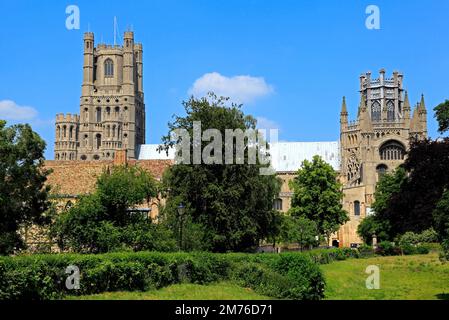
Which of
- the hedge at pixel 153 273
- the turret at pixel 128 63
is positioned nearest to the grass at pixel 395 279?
the hedge at pixel 153 273

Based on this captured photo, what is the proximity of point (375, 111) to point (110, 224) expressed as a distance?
309ft

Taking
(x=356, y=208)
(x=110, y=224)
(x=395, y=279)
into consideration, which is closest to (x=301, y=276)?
(x=395, y=279)

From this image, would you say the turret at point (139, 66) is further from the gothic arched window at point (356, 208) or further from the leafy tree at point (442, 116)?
the leafy tree at point (442, 116)

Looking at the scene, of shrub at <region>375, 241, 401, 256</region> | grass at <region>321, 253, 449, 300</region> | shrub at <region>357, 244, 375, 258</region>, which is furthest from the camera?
shrub at <region>357, 244, 375, 258</region>

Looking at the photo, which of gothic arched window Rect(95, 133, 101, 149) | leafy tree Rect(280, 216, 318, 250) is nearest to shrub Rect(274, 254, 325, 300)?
leafy tree Rect(280, 216, 318, 250)

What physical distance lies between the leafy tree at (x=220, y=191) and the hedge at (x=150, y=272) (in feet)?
36.1

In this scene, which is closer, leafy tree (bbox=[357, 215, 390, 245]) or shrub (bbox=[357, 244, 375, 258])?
shrub (bbox=[357, 244, 375, 258])

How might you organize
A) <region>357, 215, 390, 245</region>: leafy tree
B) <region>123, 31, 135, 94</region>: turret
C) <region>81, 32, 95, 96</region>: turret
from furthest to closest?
<region>81, 32, 95, 96</region>: turret
<region>123, 31, 135, 94</region>: turret
<region>357, 215, 390, 245</region>: leafy tree

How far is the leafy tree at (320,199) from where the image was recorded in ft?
230

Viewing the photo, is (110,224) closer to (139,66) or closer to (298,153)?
(298,153)

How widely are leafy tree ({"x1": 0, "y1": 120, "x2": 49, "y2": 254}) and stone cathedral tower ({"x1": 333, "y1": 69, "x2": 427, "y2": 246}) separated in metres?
64.8

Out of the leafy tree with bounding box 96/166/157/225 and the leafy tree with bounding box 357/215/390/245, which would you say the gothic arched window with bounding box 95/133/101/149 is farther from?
the leafy tree with bounding box 96/166/157/225

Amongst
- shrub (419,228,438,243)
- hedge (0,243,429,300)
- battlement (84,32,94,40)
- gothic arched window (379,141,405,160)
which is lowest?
hedge (0,243,429,300)

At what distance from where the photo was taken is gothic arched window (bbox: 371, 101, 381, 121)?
120 meters
